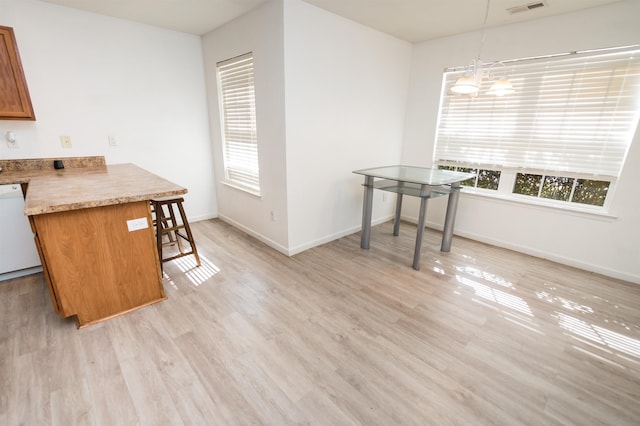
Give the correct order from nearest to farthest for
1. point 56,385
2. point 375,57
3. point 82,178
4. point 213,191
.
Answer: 1. point 56,385
2. point 82,178
3. point 375,57
4. point 213,191

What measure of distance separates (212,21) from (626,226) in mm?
4764

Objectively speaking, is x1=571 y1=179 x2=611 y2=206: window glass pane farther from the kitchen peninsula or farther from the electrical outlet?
the electrical outlet

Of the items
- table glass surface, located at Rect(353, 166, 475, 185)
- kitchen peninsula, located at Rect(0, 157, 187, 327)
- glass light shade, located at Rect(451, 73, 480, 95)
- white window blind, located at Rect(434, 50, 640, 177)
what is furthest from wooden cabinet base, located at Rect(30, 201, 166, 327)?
white window blind, located at Rect(434, 50, 640, 177)

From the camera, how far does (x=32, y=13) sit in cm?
262

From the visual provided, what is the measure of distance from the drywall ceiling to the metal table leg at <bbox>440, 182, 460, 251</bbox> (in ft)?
5.59

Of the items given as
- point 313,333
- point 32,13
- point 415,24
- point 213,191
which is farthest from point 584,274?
point 32,13

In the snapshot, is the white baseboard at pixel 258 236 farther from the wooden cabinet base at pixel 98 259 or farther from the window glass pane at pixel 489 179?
the window glass pane at pixel 489 179

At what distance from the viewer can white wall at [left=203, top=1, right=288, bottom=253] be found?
2678mm

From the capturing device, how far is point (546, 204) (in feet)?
10.2

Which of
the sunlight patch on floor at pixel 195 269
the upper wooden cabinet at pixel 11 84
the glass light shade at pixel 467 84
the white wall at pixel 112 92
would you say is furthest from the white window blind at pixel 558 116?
the upper wooden cabinet at pixel 11 84

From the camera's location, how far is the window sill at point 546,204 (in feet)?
9.26

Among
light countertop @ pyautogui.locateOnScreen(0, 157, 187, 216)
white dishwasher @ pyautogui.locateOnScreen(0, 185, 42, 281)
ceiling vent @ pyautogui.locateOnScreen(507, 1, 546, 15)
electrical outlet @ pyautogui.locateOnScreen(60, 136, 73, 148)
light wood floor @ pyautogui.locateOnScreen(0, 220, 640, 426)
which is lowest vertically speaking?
light wood floor @ pyautogui.locateOnScreen(0, 220, 640, 426)

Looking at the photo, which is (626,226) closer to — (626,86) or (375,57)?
(626,86)

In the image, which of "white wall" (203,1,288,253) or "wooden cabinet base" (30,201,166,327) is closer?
"wooden cabinet base" (30,201,166,327)
